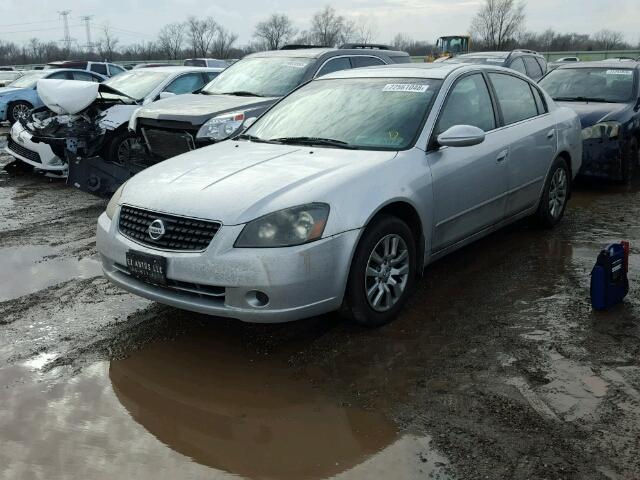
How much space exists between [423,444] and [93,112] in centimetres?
689

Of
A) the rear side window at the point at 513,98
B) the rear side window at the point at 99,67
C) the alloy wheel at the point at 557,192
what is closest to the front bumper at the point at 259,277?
the rear side window at the point at 513,98

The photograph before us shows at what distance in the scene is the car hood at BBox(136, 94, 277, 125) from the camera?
730cm

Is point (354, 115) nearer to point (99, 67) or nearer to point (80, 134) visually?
point (80, 134)

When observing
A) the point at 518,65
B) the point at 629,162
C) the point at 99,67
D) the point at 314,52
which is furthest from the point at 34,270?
the point at 99,67

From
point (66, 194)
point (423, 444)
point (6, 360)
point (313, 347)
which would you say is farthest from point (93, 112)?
point (423, 444)

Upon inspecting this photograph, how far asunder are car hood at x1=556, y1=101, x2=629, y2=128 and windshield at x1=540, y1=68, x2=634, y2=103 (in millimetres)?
262

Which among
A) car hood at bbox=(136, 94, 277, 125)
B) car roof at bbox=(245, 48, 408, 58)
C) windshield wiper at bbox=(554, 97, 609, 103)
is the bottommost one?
windshield wiper at bbox=(554, 97, 609, 103)

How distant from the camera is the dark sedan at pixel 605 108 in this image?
8164mm

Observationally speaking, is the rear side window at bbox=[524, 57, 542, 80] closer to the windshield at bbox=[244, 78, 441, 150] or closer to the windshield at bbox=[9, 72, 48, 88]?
the windshield at bbox=[244, 78, 441, 150]

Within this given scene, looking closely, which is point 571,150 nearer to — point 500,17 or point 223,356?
point 223,356

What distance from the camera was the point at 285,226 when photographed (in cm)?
357

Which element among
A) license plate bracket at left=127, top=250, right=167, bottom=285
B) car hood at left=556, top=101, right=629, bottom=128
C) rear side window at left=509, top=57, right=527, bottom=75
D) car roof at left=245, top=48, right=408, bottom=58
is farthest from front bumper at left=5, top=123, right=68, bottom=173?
rear side window at left=509, top=57, right=527, bottom=75

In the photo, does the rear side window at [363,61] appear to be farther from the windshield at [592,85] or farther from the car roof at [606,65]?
the car roof at [606,65]

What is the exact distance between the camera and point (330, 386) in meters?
3.44
